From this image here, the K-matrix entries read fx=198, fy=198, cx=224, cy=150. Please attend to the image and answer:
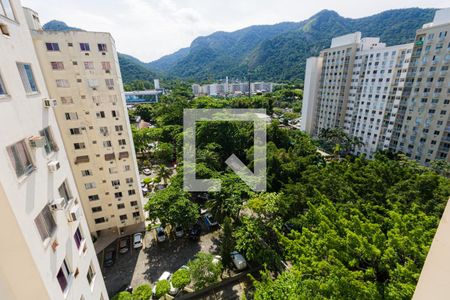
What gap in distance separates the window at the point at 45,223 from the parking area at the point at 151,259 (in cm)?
1416

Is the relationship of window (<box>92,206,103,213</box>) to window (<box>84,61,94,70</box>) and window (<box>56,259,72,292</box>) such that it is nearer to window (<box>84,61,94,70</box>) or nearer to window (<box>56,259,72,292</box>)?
window (<box>84,61,94,70</box>)

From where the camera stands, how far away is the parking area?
52.7 ft

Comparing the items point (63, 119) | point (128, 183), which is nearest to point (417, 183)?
point (128, 183)

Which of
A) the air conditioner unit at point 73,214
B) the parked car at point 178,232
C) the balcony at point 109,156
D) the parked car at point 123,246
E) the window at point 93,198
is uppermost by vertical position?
the air conditioner unit at point 73,214

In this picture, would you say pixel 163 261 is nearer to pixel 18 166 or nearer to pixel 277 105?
pixel 18 166

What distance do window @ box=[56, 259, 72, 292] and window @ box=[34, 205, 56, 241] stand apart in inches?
41.9

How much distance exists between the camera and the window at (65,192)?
18.3 feet

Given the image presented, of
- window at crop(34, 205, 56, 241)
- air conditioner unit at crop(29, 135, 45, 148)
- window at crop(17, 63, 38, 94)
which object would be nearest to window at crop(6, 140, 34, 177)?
air conditioner unit at crop(29, 135, 45, 148)

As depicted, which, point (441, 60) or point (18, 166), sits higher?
point (441, 60)

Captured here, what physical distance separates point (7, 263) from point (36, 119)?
304 centimetres

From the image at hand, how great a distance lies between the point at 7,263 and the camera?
12.0 ft

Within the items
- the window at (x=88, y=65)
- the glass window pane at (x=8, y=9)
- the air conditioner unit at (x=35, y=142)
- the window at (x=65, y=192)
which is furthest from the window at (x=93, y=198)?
the glass window pane at (x=8, y=9)

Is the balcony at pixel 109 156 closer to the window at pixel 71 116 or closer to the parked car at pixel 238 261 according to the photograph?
the window at pixel 71 116
